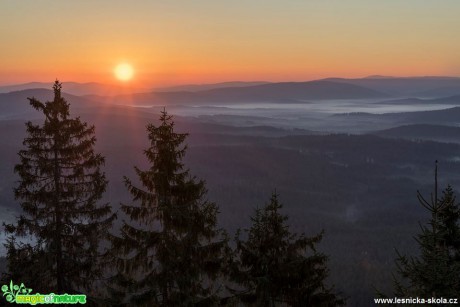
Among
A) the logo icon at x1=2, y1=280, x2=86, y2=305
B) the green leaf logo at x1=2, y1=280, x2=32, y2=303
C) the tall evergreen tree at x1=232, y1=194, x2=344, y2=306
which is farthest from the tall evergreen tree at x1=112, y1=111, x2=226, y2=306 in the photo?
the green leaf logo at x1=2, y1=280, x2=32, y2=303

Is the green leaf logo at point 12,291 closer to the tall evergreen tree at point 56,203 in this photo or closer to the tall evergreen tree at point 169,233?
the tall evergreen tree at point 56,203

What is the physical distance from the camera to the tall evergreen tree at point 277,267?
15.7 metres

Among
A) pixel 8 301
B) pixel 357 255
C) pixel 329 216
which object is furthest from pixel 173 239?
pixel 329 216

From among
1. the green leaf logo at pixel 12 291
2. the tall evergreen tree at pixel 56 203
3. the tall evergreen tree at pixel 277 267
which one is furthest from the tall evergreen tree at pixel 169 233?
the green leaf logo at pixel 12 291

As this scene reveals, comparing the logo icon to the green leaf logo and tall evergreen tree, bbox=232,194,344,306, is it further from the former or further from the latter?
tall evergreen tree, bbox=232,194,344,306

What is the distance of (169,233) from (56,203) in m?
4.78

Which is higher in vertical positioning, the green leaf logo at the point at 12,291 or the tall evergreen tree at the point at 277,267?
the tall evergreen tree at the point at 277,267

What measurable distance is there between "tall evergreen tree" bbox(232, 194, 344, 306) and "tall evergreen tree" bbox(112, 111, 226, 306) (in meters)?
1.38

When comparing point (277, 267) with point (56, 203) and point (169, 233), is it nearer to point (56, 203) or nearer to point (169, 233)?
point (169, 233)

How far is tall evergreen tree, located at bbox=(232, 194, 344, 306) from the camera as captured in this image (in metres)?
15.7

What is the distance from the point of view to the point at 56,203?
16531 mm

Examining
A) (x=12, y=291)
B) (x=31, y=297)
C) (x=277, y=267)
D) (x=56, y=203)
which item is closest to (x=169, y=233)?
(x=277, y=267)

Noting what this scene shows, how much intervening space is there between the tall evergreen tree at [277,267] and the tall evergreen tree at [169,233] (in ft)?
4.54

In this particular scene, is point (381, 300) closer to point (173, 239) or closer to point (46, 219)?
point (173, 239)
